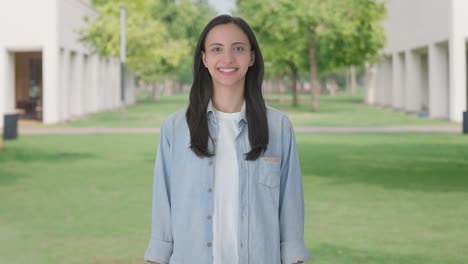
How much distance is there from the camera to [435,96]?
126 ft

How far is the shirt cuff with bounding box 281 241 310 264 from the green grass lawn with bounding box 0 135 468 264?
441 cm

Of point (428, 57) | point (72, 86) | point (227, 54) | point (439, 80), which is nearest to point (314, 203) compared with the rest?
point (227, 54)

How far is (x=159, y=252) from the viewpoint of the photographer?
3.70 metres

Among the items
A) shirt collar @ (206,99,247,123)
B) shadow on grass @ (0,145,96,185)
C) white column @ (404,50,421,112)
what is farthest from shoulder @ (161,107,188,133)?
white column @ (404,50,421,112)

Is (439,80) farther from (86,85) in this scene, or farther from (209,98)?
(209,98)

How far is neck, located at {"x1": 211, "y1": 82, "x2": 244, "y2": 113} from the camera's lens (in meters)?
3.71

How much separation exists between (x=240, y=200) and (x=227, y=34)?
0.72 m

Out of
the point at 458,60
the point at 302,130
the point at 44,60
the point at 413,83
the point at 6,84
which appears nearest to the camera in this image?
the point at 302,130

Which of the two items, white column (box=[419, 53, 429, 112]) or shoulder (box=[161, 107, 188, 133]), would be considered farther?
white column (box=[419, 53, 429, 112])

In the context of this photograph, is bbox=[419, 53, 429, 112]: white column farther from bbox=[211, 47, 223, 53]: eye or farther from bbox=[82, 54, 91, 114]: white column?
bbox=[211, 47, 223, 53]: eye

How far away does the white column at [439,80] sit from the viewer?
38.1 meters

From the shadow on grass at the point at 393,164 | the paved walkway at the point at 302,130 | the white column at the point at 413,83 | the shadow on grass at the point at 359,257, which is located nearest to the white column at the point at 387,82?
the white column at the point at 413,83

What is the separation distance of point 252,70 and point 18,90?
37902mm

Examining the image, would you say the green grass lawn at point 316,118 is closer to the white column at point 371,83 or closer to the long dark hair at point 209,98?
the white column at point 371,83
